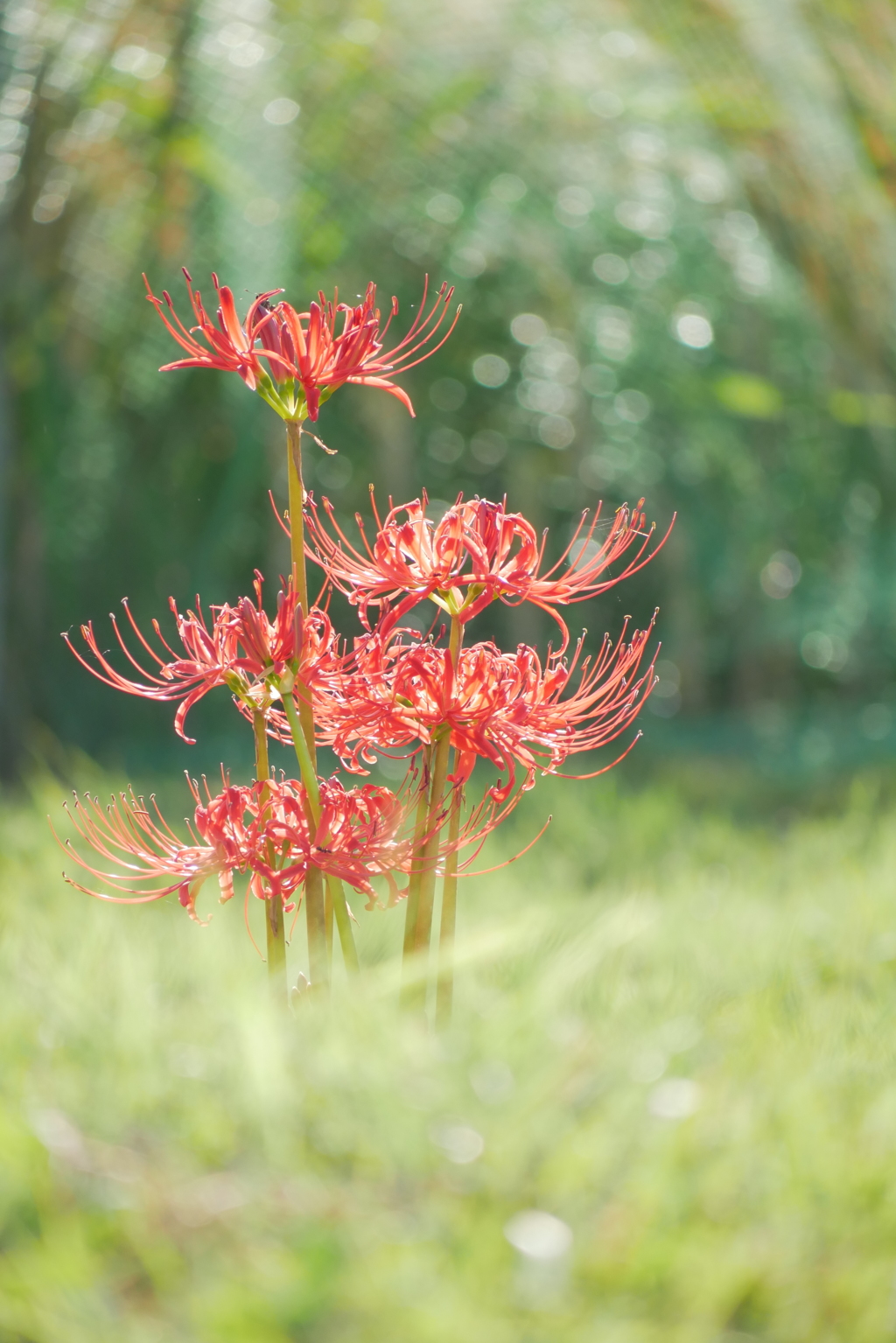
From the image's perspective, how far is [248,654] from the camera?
2.07ft

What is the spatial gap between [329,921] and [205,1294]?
0.24 m

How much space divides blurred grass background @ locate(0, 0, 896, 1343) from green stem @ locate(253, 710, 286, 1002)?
37 mm

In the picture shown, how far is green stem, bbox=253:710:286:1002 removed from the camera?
669 millimetres

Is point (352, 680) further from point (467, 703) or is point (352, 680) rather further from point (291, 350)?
point (291, 350)

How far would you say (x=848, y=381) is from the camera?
10.1 ft

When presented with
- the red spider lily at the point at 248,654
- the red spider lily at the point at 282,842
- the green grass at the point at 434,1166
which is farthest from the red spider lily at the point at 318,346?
the green grass at the point at 434,1166

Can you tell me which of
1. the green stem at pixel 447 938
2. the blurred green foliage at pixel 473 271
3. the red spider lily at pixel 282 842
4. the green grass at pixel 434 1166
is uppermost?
the blurred green foliage at pixel 473 271

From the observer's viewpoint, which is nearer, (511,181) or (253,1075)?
(253,1075)

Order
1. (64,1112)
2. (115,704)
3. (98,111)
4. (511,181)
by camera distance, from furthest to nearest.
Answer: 1. (115,704)
2. (511,181)
3. (98,111)
4. (64,1112)

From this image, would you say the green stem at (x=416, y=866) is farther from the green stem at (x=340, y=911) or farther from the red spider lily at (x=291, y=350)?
the red spider lily at (x=291, y=350)

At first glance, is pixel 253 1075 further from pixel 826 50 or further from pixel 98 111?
pixel 826 50

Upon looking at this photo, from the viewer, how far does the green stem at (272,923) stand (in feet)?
2.20

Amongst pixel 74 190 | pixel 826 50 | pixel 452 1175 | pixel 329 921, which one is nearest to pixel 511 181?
pixel 826 50

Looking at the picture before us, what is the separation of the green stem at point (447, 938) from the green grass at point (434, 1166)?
0.05 feet
